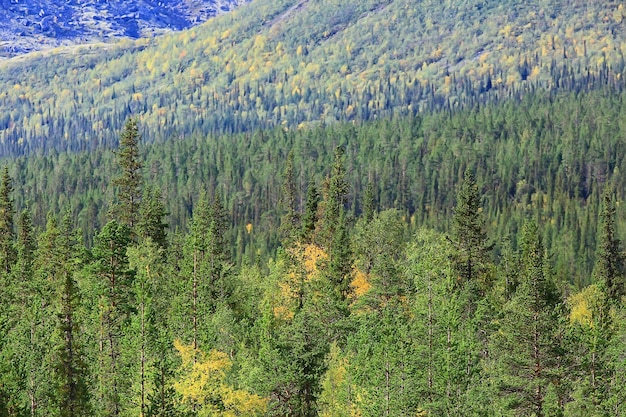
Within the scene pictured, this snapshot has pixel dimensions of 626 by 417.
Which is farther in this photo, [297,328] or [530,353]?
[297,328]

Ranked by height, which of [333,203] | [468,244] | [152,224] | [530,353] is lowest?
[530,353]

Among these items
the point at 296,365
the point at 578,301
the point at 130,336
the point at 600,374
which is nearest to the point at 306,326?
the point at 296,365

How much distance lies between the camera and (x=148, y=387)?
55.6 meters

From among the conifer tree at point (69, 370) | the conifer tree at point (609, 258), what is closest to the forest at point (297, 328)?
the conifer tree at point (69, 370)

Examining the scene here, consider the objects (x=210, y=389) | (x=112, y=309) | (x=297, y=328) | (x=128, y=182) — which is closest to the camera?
(x=210, y=389)

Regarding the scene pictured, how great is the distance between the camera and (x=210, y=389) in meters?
59.2

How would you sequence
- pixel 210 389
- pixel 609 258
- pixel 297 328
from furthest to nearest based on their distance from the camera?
pixel 609 258 → pixel 297 328 → pixel 210 389

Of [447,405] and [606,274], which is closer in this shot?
[447,405]

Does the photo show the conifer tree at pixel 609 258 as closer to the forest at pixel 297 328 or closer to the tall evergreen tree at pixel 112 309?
the forest at pixel 297 328

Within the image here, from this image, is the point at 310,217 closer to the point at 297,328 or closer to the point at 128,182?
the point at 128,182

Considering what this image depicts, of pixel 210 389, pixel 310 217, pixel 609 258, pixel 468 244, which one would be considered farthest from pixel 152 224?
pixel 609 258

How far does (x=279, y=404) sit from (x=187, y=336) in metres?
8.23

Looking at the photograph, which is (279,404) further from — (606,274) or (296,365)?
(606,274)

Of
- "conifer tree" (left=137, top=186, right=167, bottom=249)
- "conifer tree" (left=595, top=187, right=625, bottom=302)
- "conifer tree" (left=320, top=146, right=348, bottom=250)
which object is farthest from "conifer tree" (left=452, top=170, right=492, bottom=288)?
"conifer tree" (left=137, top=186, right=167, bottom=249)
